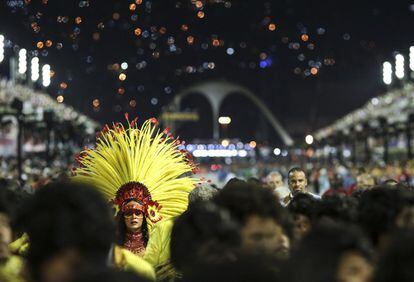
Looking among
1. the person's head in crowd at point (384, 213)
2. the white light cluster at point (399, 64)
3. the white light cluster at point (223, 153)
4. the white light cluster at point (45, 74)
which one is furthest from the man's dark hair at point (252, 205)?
the white light cluster at point (223, 153)

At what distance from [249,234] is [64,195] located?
1.68 meters

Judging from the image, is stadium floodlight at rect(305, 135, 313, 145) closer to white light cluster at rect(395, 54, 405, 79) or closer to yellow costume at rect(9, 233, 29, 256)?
white light cluster at rect(395, 54, 405, 79)

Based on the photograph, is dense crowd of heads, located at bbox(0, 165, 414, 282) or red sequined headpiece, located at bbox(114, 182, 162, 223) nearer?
dense crowd of heads, located at bbox(0, 165, 414, 282)

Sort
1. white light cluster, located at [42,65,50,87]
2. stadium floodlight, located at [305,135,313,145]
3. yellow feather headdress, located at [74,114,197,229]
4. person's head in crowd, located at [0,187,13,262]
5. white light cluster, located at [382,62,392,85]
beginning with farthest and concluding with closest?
1. stadium floodlight, located at [305,135,313,145]
2. white light cluster, located at [382,62,392,85]
3. white light cluster, located at [42,65,50,87]
4. yellow feather headdress, located at [74,114,197,229]
5. person's head in crowd, located at [0,187,13,262]

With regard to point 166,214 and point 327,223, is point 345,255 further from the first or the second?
point 166,214

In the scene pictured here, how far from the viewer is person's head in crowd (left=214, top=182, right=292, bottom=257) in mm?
5508

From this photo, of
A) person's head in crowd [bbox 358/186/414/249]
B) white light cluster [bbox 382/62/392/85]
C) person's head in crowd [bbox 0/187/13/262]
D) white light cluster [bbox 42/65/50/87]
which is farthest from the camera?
white light cluster [bbox 382/62/392/85]

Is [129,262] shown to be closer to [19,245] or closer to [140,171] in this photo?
[19,245]

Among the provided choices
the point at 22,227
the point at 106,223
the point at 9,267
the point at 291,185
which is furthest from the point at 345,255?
the point at 291,185

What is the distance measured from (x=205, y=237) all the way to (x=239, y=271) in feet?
4.33

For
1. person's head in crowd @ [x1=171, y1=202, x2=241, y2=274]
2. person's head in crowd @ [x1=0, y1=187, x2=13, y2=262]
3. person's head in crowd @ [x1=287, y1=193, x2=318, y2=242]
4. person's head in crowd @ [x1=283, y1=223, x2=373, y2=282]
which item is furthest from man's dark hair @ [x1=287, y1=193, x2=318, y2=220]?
person's head in crowd @ [x1=283, y1=223, x2=373, y2=282]

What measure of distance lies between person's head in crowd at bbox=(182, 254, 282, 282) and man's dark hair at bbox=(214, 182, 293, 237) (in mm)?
1711

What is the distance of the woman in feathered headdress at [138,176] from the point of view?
875cm

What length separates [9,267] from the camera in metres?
5.50
